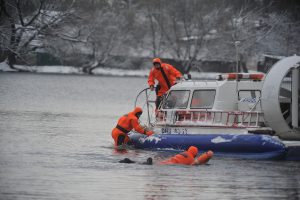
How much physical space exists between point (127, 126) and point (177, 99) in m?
1.34

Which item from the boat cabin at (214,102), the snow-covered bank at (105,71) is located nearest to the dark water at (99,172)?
the boat cabin at (214,102)

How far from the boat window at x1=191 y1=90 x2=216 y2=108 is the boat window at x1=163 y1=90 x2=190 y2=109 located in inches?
8.5

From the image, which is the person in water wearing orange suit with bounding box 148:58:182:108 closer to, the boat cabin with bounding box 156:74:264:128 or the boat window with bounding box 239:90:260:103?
the boat cabin with bounding box 156:74:264:128

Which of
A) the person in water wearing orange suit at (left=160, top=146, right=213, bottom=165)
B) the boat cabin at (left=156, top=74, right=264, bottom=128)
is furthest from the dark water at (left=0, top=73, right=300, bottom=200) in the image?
the boat cabin at (left=156, top=74, right=264, bottom=128)

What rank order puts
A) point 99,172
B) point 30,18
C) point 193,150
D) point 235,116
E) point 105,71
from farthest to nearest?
point 105,71, point 30,18, point 235,116, point 193,150, point 99,172

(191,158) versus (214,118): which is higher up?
(214,118)

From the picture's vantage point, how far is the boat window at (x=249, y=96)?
19.0 m

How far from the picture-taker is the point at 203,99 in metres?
19.2

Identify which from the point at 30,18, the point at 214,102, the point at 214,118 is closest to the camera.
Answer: the point at 214,118

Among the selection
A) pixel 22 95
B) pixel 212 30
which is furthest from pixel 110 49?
pixel 22 95

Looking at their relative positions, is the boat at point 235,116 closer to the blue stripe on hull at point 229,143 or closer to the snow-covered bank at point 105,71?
the blue stripe on hull at point 229,143

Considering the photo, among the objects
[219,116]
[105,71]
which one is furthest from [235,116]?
[105,71]

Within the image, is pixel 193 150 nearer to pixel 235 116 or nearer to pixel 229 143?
pixel 229 143

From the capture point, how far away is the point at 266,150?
17.4 metres
